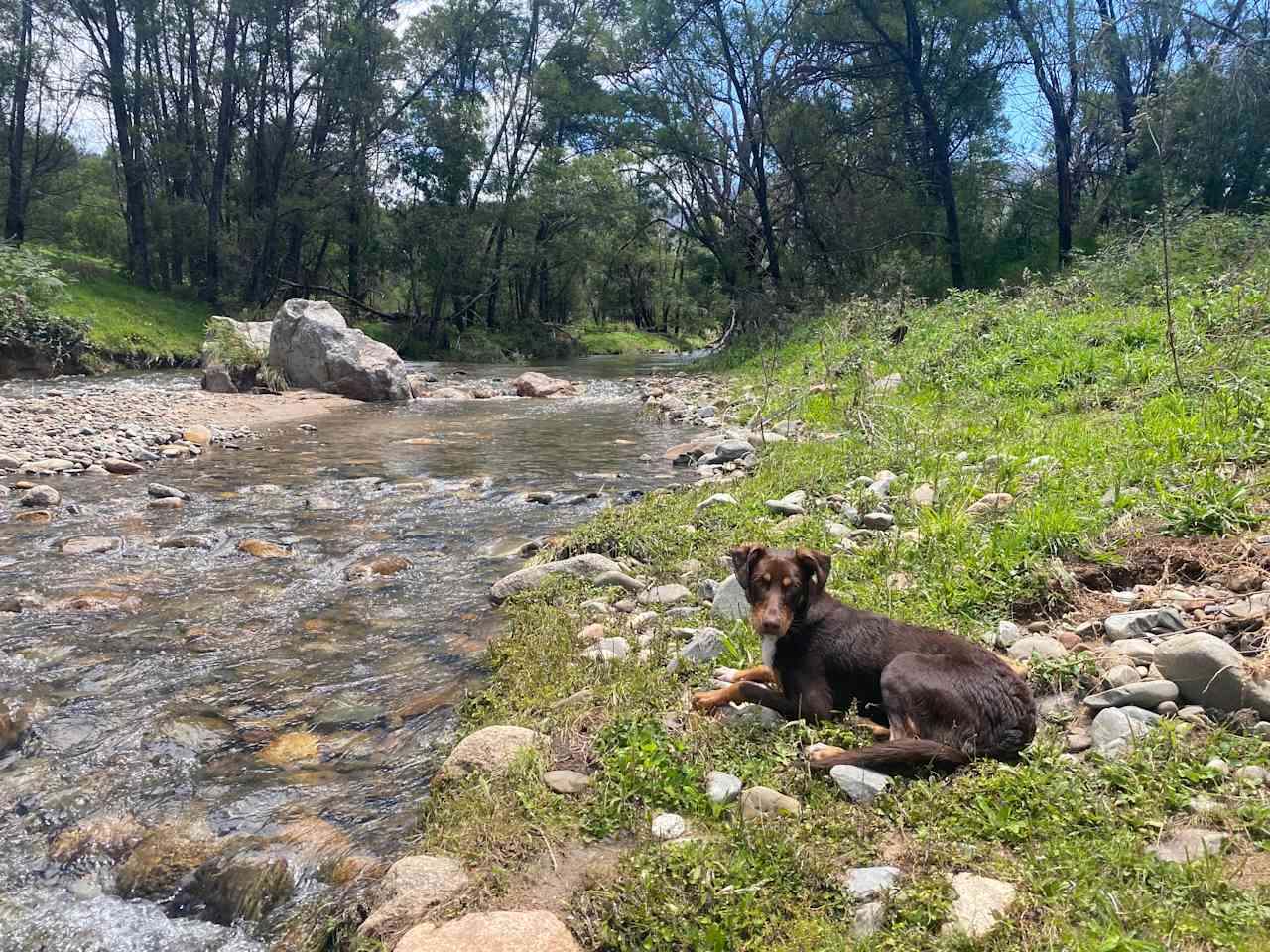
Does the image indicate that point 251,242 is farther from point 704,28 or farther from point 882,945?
point 882,945

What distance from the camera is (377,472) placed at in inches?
458

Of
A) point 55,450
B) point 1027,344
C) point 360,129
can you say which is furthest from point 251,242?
point 1027,344

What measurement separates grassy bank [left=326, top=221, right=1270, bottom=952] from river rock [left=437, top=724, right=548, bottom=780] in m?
0.08

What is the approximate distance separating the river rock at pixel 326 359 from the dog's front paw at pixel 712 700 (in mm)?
18975

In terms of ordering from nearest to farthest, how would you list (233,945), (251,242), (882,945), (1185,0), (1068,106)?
1. (882,945)
2. (233,945)
3. (1185,0)
4. (1068,106)
5. (251,242)

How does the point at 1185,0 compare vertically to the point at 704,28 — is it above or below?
below

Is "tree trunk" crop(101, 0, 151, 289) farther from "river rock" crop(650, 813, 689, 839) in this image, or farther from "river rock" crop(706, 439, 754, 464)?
"river rock" crop(650, 813, 689, 839)

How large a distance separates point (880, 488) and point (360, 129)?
1436 inches

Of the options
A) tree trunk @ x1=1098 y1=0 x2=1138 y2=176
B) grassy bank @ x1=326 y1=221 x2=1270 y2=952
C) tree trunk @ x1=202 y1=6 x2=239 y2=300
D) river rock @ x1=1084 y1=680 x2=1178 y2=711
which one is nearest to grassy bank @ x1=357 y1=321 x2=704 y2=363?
tree trunk @ x1=202 y1=6 x2=239 y2=300

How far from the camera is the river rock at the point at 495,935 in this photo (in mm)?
2537

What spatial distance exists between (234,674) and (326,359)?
17.5m

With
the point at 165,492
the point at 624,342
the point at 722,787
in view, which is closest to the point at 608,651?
the point at 722,787

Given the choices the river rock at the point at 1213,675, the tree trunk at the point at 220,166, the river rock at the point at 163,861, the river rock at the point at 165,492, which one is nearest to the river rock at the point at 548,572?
the river rock at the point at 163,861

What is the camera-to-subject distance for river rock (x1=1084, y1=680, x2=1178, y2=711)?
3494 mm
